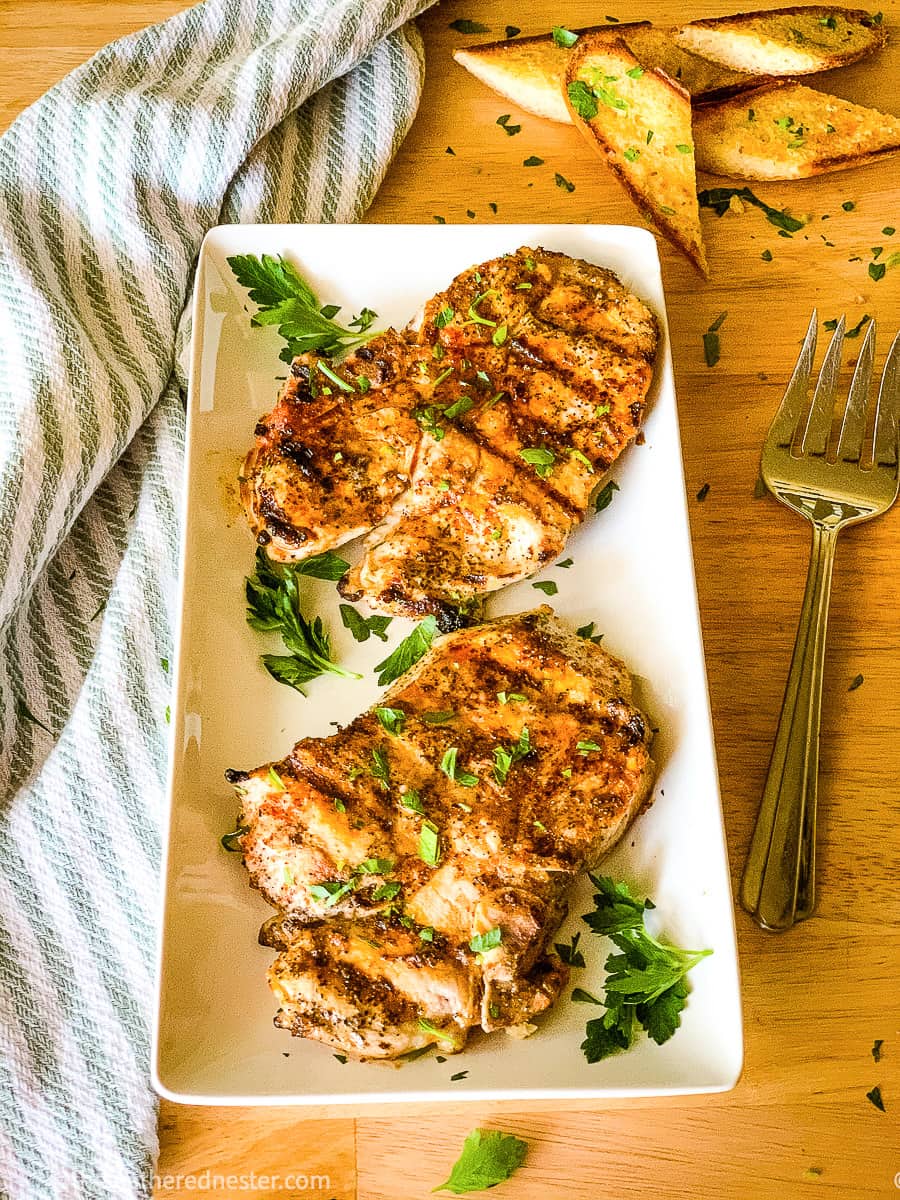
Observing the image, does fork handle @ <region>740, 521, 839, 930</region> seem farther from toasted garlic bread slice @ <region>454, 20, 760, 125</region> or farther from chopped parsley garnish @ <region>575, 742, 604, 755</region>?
toasted garlic bread slice @ <region>454, 20, 760, 125</region>

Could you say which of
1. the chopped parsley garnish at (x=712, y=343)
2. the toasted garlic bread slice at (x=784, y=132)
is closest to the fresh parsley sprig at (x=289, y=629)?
the chopped parsley garnish at (x=712, y=343)

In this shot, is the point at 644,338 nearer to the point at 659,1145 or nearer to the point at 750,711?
the point at 750,711

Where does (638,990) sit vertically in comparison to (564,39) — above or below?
below

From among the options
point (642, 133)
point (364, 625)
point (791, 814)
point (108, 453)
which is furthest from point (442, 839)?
point (642, 133)

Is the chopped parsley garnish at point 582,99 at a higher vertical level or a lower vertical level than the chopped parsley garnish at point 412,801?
higher

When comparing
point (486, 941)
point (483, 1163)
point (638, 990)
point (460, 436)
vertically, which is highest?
point (460, 436)

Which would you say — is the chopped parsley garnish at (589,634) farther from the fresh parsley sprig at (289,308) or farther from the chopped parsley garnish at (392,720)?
the fresh parsley sprig at (289,308)

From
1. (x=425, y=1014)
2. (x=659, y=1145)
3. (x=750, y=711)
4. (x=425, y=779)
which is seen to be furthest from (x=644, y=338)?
(x=659, y=1145)

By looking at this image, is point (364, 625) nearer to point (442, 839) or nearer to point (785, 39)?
point (442, 839)
